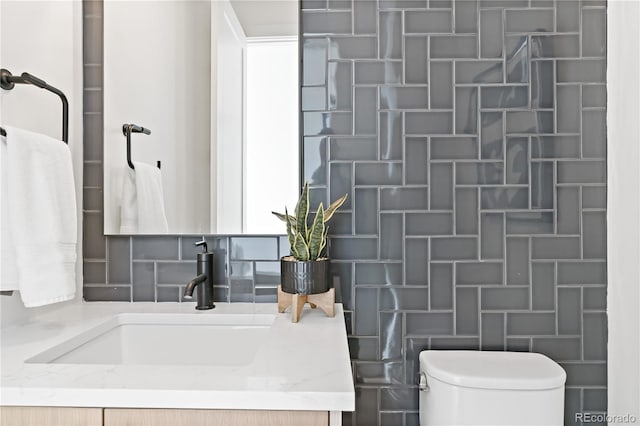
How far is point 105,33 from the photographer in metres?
1.42

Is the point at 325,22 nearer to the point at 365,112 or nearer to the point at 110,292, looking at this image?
the point at 365,112

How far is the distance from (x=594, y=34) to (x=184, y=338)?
5.02ft

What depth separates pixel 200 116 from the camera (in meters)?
1.41

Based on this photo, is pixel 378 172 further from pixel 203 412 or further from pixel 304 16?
pixel 203 412

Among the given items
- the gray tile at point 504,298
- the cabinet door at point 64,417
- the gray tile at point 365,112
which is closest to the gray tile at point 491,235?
the gray tile at point 504,298

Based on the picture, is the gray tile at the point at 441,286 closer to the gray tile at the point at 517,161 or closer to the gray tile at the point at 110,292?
the gray tile at the point at 517,161

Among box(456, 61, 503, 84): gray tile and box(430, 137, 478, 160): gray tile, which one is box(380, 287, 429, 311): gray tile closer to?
box(430, 137, 478, 160): gray tile

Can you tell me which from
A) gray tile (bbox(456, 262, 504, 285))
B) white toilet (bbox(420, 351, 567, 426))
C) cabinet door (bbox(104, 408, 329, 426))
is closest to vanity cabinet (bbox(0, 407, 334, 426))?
cabinet door (bbox(104, 408, 329, 426))

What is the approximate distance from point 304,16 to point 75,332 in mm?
1120

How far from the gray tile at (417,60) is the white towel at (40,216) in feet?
3.35

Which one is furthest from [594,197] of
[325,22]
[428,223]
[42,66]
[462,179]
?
[42,66]

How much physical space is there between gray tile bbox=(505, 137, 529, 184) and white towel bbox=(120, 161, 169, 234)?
3.59 ft

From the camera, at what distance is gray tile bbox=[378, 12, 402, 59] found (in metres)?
1.39

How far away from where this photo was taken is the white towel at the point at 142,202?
55.7 inches
